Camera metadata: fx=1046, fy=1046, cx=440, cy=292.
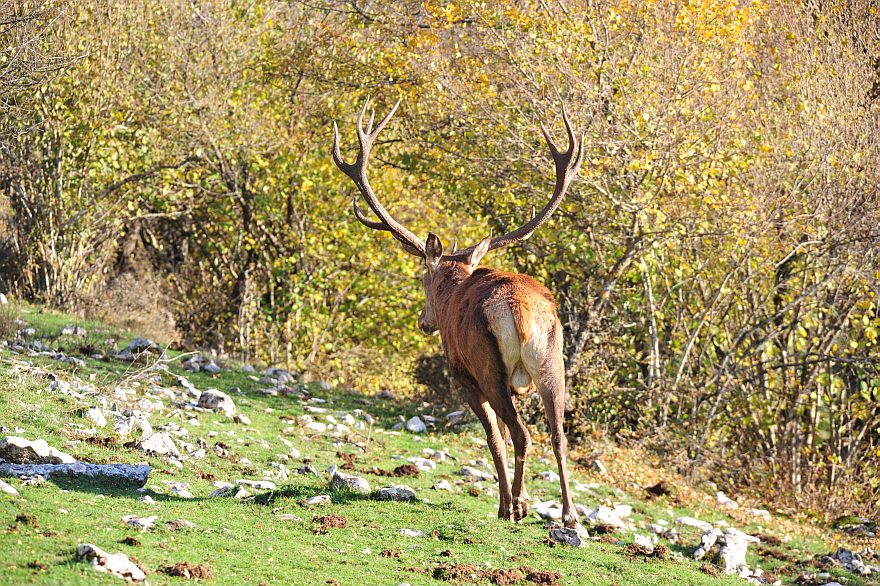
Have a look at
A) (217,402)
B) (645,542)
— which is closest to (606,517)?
(645,542)

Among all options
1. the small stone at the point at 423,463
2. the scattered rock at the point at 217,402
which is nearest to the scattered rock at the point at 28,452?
the scattered rock at the point at 217,402

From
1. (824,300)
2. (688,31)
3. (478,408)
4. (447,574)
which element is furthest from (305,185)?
(447,574)

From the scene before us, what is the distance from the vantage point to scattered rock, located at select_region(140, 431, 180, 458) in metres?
10.4

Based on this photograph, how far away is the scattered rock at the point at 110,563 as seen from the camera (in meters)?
6.40

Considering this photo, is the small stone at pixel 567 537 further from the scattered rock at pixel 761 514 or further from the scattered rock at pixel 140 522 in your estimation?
the scattered rock at pixel 761 514

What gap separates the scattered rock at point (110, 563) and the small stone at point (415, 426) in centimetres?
882

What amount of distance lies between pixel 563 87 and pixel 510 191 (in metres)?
1.84

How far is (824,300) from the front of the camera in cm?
1664

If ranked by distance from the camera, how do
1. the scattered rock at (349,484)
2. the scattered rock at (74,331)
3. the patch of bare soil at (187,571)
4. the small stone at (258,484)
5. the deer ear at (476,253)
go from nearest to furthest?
the patch of bare soil at (187,571)
the small stone at (258,484)
the scattered rock at (349,484)
the deer ear at (476,253)
the scattered rock at (74,331)

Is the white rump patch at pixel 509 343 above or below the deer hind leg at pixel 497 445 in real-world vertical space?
above

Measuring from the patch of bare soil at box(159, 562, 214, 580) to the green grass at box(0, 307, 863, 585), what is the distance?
75 millimetres

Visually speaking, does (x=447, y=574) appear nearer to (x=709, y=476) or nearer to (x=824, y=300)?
(x=709, y=476)

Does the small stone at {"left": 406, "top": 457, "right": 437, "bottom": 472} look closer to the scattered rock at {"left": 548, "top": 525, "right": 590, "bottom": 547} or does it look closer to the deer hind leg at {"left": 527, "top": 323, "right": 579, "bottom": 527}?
the scattered rock at {"left": 548, "top": 525, "right": 590, "bottom": 547}

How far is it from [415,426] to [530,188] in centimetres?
419
